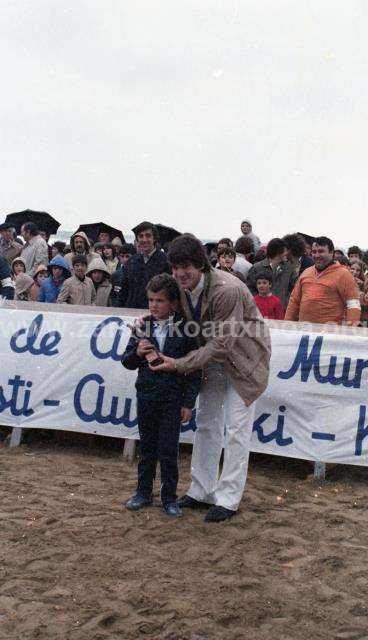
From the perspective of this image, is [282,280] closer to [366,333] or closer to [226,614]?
[366,333]

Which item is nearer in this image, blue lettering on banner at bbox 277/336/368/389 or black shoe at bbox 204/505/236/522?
black shoe at bbox 204/505/236/522

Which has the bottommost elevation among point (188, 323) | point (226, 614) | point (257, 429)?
point (226, 614)

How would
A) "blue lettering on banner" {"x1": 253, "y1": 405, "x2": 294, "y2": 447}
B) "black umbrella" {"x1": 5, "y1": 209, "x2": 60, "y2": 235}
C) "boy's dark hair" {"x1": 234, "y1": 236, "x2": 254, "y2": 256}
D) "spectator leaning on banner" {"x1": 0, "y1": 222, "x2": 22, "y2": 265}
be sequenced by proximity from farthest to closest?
"black umbrella" {"x1": 5, "y1": 209, "x2": 60, "y2": 235} < "spectator leaning on banner" {"x1": 0, "y1": 222, "x2": 22, "y2": 265} < "boy's dark hair" {"x1": 234, "y1": 236, "x2": 254, "y2": 256} < "blue lettering on banner" {"x1": 253, "y1": 405, "x2": 294, "y2": 447}

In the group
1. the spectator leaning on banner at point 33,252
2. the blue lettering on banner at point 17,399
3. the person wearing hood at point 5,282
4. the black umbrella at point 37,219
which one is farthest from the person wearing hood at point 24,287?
the black umbrella at point 37,219

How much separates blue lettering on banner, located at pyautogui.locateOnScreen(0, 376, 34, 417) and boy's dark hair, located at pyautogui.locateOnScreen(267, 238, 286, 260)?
2816 mm

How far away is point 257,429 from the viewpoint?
5.77 m

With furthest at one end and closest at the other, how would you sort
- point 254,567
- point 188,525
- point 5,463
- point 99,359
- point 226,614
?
point 99,359
point 5,463
point 188,525
point 254,567
point 226,614

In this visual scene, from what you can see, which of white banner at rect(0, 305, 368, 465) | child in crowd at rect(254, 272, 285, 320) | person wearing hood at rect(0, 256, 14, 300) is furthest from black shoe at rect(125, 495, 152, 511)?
person wearing hood at rect(0, 256, 14, 300)

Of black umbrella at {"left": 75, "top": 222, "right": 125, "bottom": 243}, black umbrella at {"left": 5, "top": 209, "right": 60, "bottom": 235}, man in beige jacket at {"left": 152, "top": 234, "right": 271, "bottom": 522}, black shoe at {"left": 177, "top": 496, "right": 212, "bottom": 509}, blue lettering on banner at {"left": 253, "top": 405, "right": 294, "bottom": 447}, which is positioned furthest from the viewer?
black umbrella at {"left": 5, "top": 209, "right": 60, "bottom": 235}

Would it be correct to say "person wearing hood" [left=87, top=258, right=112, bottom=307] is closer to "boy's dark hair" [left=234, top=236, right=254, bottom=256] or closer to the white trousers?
"boy's dark hair" [left=234, top=236, right=254, bottom=256]

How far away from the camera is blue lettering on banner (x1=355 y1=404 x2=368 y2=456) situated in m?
5.58

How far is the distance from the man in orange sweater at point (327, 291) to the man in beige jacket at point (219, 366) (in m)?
1.62

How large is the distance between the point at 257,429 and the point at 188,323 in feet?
5.04

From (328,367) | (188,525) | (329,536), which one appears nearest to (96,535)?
(188,525)
